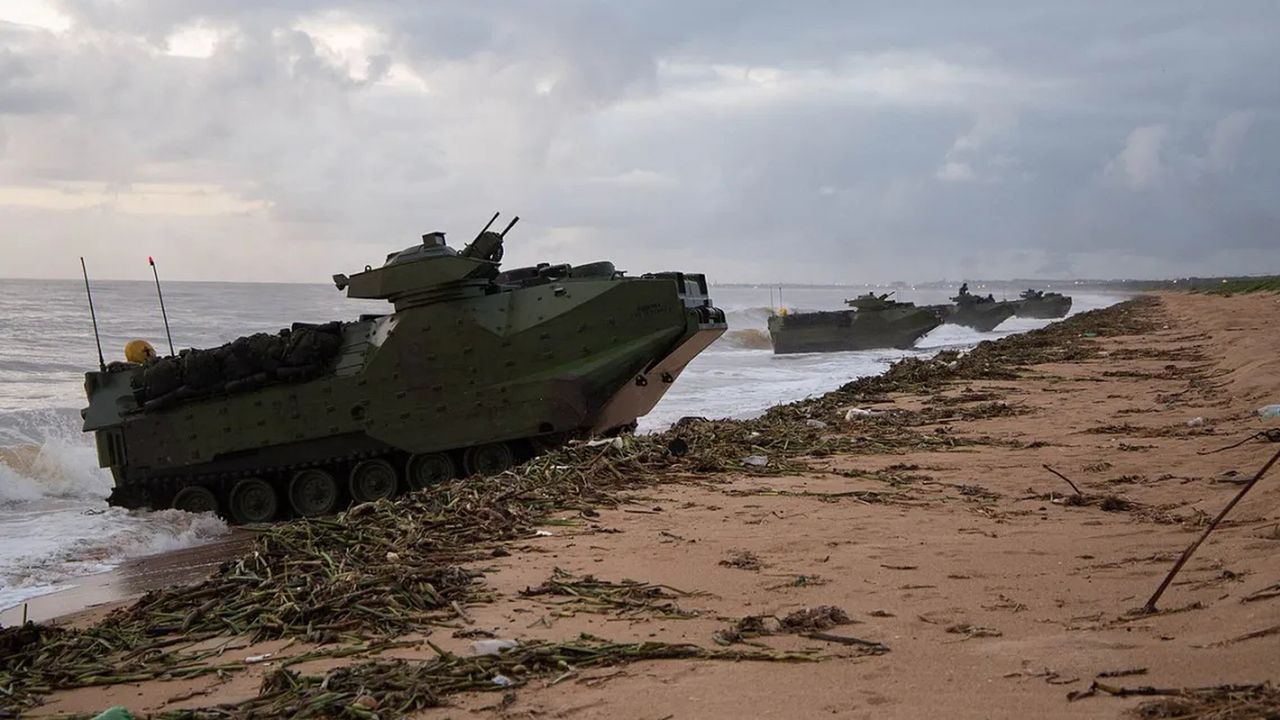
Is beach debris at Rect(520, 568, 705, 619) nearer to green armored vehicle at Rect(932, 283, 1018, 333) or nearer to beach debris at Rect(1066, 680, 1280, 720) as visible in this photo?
beach debris at Rect(1066, 680, 1280, 720)

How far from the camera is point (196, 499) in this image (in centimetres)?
1574

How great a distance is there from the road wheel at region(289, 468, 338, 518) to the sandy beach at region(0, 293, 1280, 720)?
418 centimetres

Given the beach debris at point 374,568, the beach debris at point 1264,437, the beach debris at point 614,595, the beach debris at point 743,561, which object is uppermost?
the beach debris at point 374,568

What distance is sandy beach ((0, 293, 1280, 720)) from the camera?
4.41 m

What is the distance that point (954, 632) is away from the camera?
16.7 feet

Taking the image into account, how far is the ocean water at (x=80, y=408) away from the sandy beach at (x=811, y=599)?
1637 millimetres

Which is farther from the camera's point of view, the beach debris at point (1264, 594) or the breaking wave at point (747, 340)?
the breaking wave at point (747, 340)

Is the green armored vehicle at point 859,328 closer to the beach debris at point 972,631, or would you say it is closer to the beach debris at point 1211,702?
the beach debris at point 972,631

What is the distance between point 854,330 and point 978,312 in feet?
48.1

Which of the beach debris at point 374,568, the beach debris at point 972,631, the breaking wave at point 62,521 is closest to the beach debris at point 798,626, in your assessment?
the beach debris at point 972,631

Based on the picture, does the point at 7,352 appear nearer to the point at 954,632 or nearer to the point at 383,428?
the point at 383,428

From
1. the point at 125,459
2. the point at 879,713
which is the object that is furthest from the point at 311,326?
the point at 879,713

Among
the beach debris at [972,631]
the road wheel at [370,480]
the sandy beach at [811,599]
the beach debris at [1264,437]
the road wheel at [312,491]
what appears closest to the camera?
the sandy beach at [811,599]

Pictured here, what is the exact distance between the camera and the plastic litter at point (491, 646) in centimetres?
516
